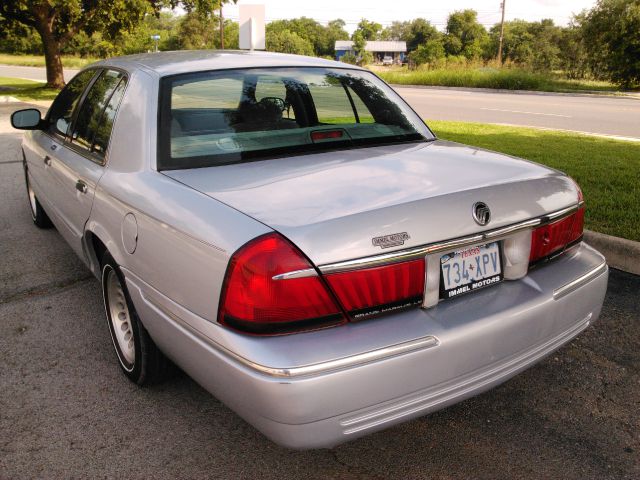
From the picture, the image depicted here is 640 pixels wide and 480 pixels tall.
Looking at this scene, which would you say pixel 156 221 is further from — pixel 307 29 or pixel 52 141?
pixel 307 29

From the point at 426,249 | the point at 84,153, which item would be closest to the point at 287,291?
the point at 426,249

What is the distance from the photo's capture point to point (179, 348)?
2379 millimetres

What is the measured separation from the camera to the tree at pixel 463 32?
269 ft

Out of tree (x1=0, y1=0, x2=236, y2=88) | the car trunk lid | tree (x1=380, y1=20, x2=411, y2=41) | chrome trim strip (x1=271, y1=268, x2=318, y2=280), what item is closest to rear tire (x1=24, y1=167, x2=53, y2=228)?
the car trunk lid

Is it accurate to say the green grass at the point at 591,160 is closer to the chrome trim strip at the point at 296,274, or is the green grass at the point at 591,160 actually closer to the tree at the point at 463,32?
the chrome trim strip at the point at 296,274

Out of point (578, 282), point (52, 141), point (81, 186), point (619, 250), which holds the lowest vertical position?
point (619, 250)

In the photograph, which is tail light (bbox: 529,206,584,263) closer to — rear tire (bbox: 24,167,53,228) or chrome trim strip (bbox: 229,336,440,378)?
chrome trim strip (bbox: 229,336,440,378)

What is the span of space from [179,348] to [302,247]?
0.74m

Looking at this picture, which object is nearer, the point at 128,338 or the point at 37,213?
the point at 128,338

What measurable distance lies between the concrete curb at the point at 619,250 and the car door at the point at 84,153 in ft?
11.9

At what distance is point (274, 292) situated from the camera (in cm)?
201

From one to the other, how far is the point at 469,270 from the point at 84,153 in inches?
91.3

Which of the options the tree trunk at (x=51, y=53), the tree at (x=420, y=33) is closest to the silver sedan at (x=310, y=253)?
the tree trunk at (x=51, y=53)

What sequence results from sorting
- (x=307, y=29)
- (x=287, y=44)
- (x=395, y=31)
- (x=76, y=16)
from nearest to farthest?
(x=76, y=16), (x=287, y=44), (x=307, y=29), (x=395, y=31)
